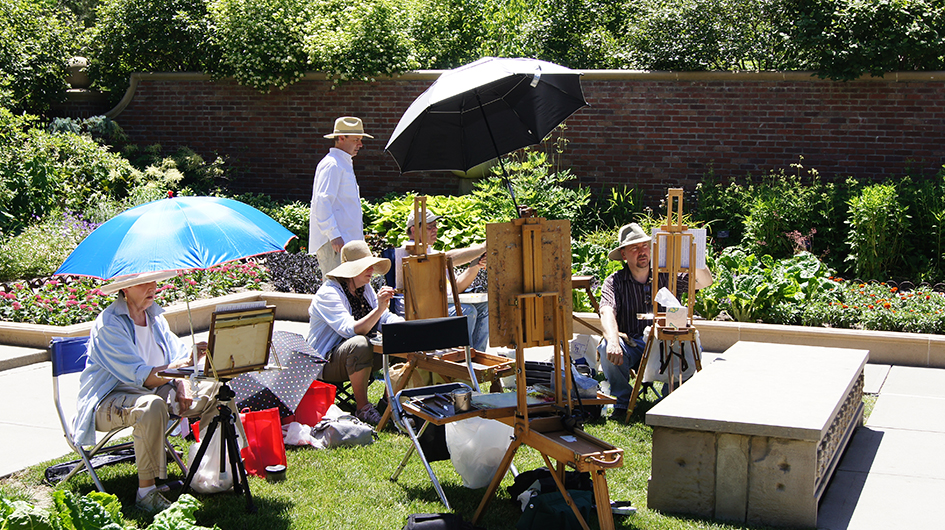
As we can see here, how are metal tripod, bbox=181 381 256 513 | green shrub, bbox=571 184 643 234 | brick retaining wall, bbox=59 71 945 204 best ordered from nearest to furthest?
metal tripod, bbox=181 381 256 513 < brick retaining wall, bbox=59 71 945 204 < green shrub, bbox=571 184 643 234

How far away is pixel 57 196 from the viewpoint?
1148cm

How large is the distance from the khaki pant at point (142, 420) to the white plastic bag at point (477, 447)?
4.77 feet

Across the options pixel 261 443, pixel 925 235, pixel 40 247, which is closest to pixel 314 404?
pixel 261 443

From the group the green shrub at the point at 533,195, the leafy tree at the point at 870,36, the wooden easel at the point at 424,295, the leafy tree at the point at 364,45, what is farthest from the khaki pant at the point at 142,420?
the leafy tree at the point at 870,36

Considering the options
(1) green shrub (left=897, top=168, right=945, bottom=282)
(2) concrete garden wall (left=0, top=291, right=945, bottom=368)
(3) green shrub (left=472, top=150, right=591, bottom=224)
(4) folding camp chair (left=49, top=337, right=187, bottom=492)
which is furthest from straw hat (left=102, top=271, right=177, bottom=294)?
(1) green shrub (left=897, top=168, right=945, bottom=282)

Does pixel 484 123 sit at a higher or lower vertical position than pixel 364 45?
lower

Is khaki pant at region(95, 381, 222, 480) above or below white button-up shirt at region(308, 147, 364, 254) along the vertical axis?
below

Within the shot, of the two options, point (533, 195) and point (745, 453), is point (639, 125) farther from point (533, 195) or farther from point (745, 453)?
point (745, 453)

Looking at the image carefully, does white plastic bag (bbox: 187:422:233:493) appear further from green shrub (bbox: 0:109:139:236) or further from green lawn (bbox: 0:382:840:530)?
green shrub (bbox: 0:109:139:236)

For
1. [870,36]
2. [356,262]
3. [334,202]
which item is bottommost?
[356,262]

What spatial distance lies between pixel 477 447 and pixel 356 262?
177cm

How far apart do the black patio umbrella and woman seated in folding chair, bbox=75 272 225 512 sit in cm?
166

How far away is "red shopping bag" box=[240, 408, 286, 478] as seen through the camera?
4652mm

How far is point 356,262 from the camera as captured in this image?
18.4 feet
